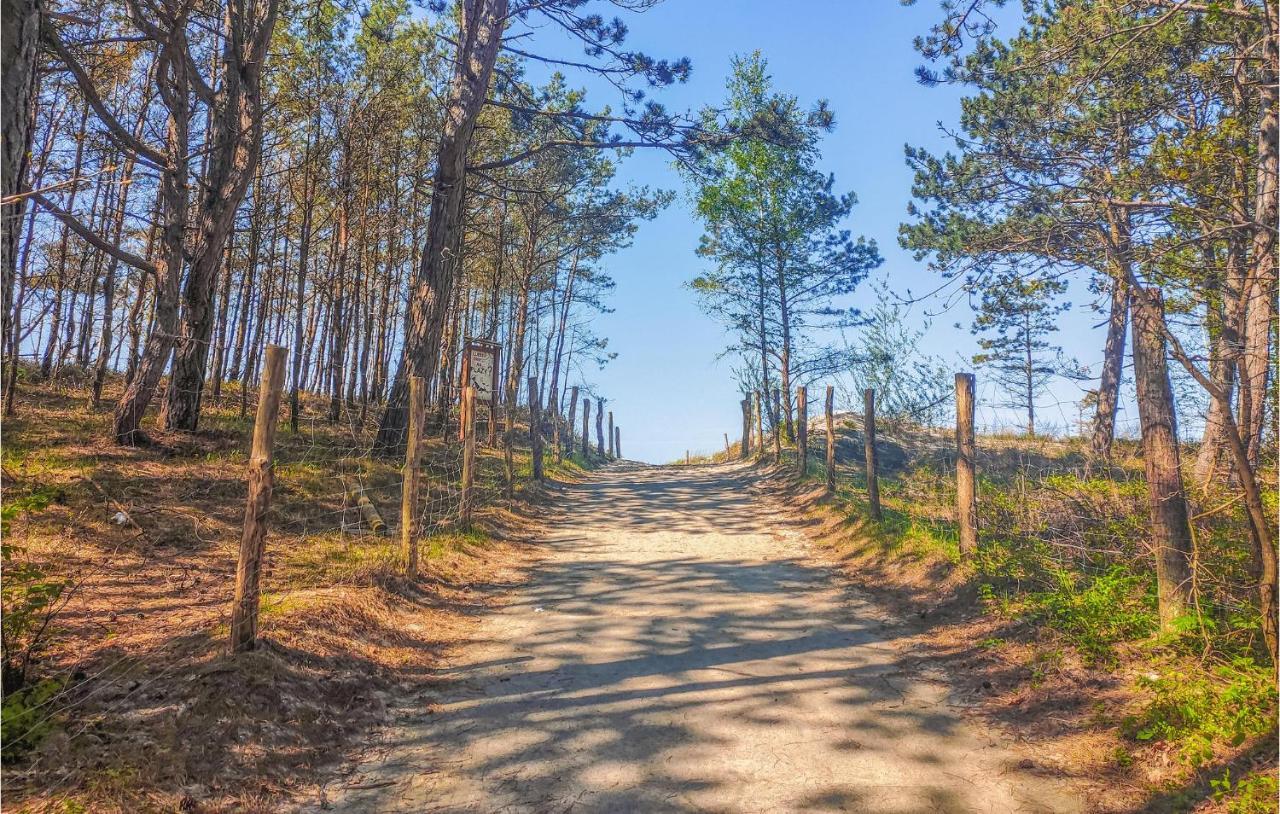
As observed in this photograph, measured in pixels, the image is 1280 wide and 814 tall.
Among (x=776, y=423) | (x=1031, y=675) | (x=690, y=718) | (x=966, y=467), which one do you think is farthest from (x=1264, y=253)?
(x=776, y=423)

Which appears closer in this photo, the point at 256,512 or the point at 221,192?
the point at 256,512

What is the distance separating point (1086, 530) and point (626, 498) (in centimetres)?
950

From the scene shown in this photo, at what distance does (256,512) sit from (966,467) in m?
6.52

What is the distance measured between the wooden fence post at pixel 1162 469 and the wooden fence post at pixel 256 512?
5610 millimetres

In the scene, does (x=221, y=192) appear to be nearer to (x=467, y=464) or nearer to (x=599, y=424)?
(x=467, y=464)

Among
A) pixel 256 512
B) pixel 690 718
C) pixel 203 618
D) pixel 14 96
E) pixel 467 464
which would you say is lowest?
pixel 690 718

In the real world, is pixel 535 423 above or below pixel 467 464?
above

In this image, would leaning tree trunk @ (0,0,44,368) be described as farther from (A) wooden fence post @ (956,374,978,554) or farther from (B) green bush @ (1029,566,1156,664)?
(A) wooden fence post @ (956,374,978,554)

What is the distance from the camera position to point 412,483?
23.1ft

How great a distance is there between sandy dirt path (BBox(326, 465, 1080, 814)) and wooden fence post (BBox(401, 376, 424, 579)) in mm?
1147

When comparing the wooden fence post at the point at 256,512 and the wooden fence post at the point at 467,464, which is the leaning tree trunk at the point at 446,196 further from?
the wooden fence post at the point at 256,512

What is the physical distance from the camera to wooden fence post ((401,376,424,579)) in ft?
22.7

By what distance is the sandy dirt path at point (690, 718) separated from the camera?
11.2 ft

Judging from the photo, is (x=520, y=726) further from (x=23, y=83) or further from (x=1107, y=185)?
(x=1107, y=185)
